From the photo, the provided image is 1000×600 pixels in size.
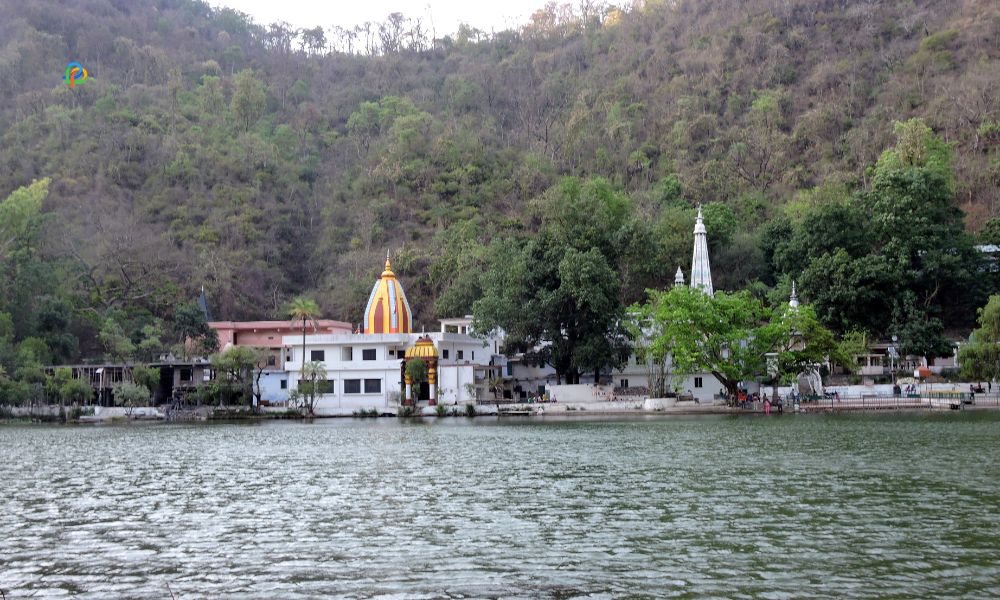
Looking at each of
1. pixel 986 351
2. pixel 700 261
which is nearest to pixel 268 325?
pixel 700 261

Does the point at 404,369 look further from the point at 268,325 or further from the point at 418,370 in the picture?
the point at 268,325

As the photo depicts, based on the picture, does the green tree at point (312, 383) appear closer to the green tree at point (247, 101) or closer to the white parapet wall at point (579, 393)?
the white parapet wall at point (579, 393)

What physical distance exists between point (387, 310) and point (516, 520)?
170ft

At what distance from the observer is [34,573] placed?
1489 centimetres

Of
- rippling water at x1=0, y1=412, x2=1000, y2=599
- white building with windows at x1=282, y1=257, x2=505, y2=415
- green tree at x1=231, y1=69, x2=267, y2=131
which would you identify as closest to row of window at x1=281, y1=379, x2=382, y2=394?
white building with windows at x1=282, y1=257, x2=505, y2=415

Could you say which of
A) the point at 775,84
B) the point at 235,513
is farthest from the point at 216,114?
the point at 235,513

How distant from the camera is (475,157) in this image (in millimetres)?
107000

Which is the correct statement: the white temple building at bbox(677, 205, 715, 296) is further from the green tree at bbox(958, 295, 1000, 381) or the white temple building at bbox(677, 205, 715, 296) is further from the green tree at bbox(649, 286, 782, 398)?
the green tree at bbox(958, 295, 1000, 381)

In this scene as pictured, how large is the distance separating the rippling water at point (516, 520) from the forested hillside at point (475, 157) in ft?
133

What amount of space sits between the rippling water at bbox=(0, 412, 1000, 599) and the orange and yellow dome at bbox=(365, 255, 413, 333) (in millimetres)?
33909

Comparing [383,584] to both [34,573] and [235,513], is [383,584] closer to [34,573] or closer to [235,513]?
[34,573]

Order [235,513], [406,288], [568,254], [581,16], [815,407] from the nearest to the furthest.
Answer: [235,513]
[815,407]
[568,254]
[406,288]
[581,16]

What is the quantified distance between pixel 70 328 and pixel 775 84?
73743mm

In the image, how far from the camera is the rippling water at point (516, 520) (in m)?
14.1
